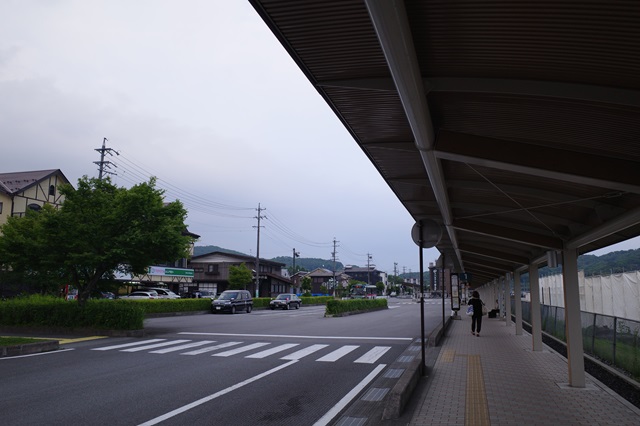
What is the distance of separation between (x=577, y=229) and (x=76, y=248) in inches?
703

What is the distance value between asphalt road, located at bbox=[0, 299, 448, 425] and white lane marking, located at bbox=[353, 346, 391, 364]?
0.04 metres

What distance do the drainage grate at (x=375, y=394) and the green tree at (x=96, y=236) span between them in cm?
1321

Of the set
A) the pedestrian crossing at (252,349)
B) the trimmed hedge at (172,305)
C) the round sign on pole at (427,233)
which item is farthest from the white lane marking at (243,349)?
the trimmed hedge at (172,305)

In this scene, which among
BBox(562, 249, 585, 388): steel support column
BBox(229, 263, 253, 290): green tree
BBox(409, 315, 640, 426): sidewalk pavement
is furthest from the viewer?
BBox(229, 263, 253, 290): green tree

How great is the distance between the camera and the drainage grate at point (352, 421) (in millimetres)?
6246

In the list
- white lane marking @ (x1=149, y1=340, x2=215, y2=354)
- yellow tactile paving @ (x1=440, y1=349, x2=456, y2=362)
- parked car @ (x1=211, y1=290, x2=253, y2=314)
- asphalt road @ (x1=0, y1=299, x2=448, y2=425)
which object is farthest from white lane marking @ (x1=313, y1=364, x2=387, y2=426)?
parked car @ (x1=211, y1=290, x2=253, y2=314)

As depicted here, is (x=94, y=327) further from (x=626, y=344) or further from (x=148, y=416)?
(x=626, y=344)

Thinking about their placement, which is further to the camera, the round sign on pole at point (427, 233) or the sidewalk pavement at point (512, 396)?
the round sign on pole at point (427, 233)

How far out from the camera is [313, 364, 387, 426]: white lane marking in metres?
6.64

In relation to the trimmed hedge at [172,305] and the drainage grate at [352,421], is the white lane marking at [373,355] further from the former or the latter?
the trimmed hedge at [172,305]

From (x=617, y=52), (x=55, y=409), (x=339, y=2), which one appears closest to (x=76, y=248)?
(x=55, y=409)

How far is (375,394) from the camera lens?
26.1 feet

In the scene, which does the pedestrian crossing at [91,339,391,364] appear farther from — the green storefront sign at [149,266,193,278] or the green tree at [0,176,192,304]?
the green storefront sign at [149,266,193,278]

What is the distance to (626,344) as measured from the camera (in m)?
9.91
